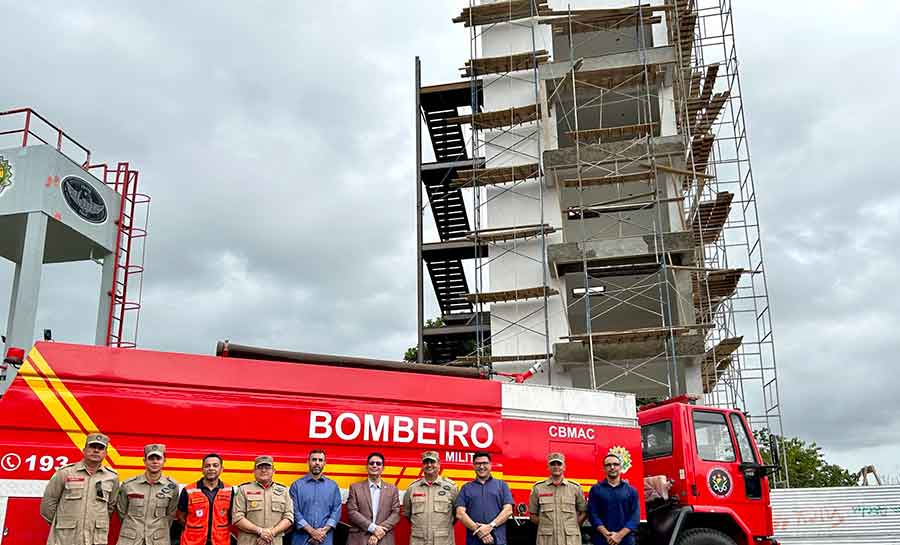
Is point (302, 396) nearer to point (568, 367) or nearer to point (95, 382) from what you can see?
point (95, 382)

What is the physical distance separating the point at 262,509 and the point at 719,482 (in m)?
6.40

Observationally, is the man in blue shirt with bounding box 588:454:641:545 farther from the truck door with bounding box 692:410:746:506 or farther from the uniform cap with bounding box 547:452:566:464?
the truck door with bounding box 692:410:746:506

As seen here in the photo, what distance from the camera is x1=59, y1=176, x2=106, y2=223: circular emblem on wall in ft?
59.0

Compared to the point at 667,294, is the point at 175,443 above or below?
below

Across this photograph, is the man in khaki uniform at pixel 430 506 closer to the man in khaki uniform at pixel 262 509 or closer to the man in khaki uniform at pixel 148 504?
the man in khaki uniform at pixel 262 509

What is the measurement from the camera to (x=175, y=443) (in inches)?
333

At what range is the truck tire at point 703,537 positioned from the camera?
1038 cm

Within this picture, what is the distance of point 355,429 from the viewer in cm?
933

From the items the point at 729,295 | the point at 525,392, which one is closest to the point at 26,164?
the point at 525,392

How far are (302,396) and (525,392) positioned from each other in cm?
305

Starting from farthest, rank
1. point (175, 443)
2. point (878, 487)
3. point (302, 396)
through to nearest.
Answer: point (878, 487) → point (302, 396) → point (175, 443)

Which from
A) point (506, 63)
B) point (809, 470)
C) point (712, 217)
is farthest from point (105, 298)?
point (809, 470)

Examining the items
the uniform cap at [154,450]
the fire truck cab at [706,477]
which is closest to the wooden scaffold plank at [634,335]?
the fire truck cab at [706,477]

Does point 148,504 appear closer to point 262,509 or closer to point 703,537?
point 262,509
